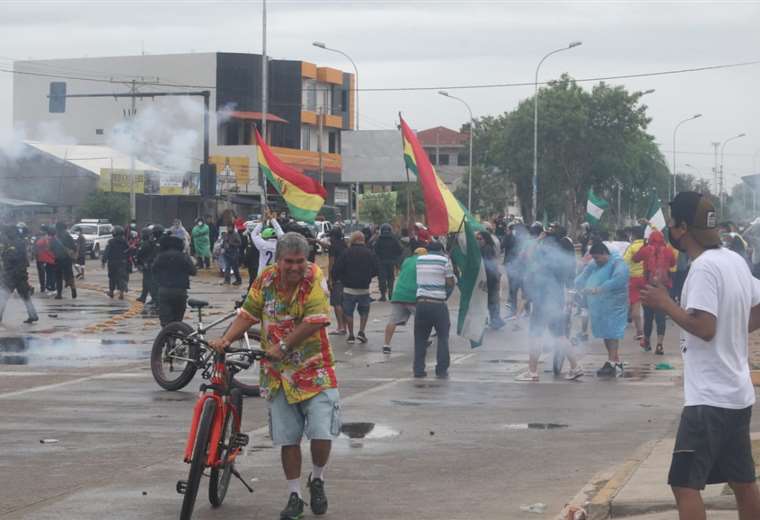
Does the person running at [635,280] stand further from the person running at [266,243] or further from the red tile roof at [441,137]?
the red tile roof at [441,137]

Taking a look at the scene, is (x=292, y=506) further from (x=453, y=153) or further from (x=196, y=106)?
(x=453, y=153)

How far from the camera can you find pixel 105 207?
201 ft

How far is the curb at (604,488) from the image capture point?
7766mm

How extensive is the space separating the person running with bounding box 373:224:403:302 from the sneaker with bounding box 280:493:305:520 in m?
21.4

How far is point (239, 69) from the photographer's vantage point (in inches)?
3187

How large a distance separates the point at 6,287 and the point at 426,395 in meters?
11.1

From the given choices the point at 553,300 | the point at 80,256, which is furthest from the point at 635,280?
the point at 80,256

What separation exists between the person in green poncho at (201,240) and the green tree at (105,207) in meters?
20.9

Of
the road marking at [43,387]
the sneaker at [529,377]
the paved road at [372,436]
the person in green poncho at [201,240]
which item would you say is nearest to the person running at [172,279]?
the paved road at [372,436]

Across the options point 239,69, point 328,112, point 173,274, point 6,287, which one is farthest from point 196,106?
point 173,274

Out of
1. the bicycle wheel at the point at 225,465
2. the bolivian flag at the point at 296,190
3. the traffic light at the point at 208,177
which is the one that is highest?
the traffic light at the point at 208,177

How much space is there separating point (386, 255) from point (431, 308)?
43.8 ft

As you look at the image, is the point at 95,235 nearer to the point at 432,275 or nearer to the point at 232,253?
the point at 232,253

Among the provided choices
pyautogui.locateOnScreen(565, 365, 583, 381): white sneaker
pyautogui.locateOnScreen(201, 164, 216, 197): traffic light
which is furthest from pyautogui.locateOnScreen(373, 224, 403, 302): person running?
pyautogui.locateOnScreen(565, 365, 583, 381): white sneaker
